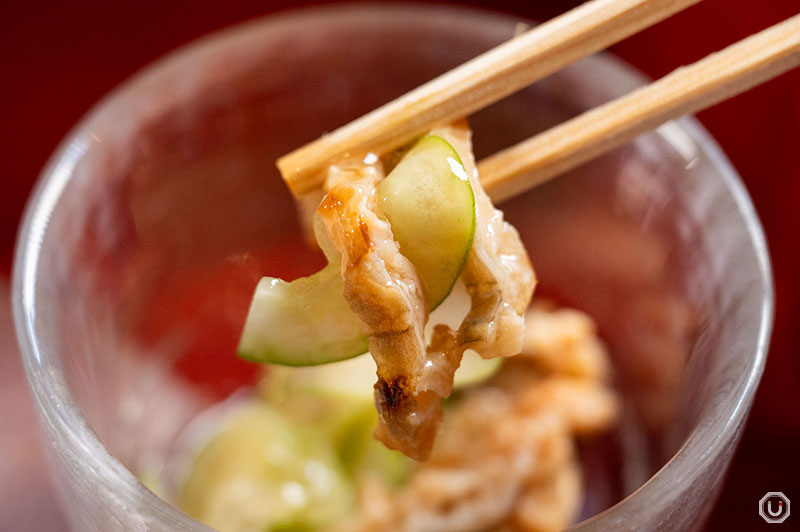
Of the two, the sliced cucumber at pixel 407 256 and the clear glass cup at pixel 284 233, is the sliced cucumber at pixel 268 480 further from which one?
the sliced cucumber at pixel 407 256

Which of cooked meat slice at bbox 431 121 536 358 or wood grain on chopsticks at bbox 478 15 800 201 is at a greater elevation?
wood grain on chopsticks at bbox 478 15 800 201

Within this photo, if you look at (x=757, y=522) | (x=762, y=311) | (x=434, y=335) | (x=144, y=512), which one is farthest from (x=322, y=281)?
(x=757, y=522)

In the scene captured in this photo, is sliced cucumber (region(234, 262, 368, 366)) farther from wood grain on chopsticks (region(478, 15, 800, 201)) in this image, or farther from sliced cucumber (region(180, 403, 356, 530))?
sliced cucumber (region(180, 403, 356, 530))

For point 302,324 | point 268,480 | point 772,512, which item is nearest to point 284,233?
point 268,480

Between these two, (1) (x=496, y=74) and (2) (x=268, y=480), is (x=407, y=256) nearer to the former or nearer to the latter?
(1) (x=496, y=74)

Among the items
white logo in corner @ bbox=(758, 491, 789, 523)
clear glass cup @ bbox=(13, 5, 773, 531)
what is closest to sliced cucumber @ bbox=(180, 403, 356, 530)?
clear glass cup @ bbox=(13, 5, 773, 531)

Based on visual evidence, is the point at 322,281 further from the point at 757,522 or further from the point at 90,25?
the point at 90,25
